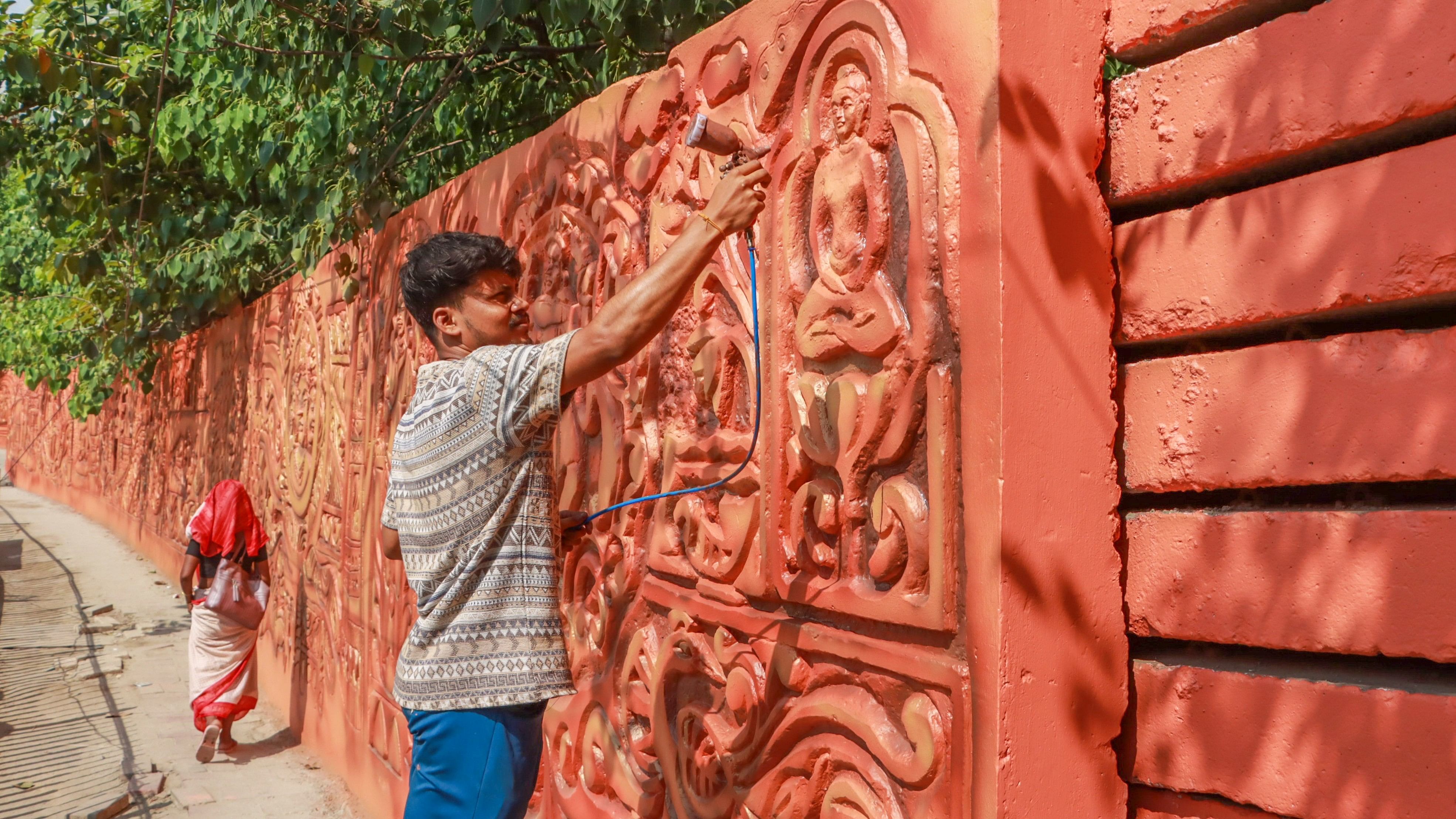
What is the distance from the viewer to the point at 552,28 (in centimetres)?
536

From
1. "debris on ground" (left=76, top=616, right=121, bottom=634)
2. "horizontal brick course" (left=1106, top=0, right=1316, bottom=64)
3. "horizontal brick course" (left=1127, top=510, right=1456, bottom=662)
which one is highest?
"horizontal brick course" (left=1106, top=0, right=1316, bottom=64)

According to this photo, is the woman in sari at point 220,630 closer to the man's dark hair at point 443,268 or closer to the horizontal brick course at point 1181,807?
the man's dark hair at point 443,268

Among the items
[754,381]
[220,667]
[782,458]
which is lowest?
[220,667]

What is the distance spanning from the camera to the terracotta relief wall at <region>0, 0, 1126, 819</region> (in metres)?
1.74

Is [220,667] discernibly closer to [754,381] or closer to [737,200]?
[754,381]

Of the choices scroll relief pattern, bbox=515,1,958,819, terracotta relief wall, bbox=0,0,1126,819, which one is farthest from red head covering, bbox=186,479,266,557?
scroll relief pattern, bbox=515,1,958,819

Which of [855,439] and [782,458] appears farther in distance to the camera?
[782,458]

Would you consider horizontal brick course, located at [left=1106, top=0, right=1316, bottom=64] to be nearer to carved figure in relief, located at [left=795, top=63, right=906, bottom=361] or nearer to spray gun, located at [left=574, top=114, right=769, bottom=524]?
carved figure in relief, located at [left=795, top=63, right=906, bottom=361]

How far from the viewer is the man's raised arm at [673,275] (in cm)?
196

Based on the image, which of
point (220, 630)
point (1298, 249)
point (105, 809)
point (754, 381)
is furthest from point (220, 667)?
point (1298, 249)

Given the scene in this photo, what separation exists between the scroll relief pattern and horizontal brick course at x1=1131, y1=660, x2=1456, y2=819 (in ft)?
1.07

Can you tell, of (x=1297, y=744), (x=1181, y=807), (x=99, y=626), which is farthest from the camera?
(x=99, y=626)

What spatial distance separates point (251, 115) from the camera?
683cm

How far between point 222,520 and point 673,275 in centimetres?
567
